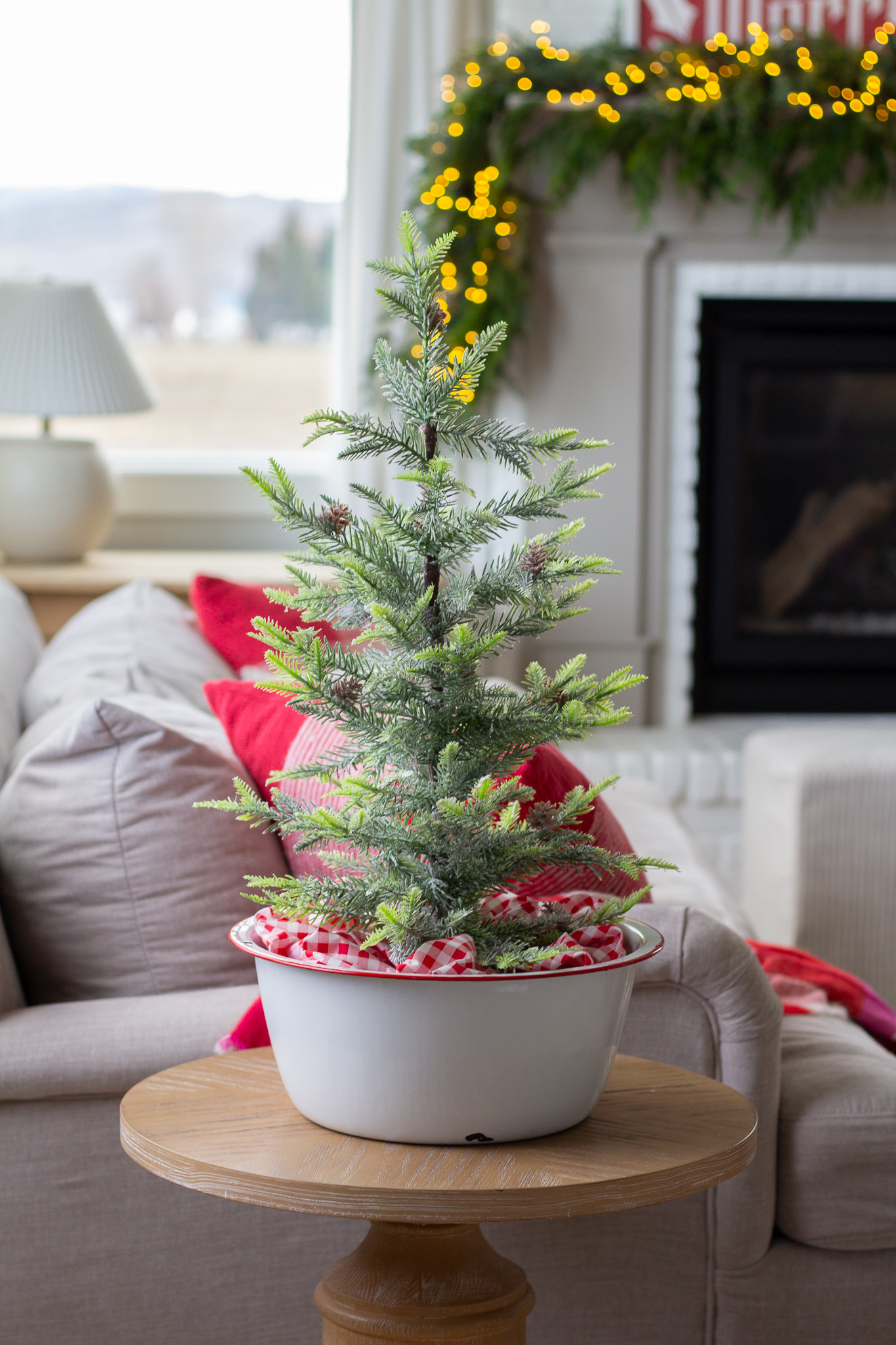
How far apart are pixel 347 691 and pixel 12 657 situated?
1189mm

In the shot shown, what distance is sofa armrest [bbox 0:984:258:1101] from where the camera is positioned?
3.43 ft

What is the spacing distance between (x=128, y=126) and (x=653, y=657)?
1896 millimetres

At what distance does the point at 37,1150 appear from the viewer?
105 centimetres

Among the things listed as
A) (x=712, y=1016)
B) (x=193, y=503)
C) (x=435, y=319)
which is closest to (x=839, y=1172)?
(x=712, y=1016)

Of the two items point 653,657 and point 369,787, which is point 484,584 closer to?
point 369,787

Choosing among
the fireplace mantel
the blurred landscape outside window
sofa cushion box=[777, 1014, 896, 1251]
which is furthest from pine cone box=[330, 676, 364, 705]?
the blurred landscape outside window

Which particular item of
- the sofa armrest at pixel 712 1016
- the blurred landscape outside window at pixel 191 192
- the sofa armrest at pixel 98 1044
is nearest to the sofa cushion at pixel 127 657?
the sofa armrest at pixel 98 1044

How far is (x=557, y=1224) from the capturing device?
3.61ft

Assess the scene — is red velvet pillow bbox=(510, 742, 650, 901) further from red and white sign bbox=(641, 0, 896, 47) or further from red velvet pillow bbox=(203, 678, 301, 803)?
red and white sign bbox=(641, 0, 896, 47)

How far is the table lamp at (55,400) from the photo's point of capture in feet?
9.09

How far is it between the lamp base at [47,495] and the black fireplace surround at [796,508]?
1439 millimetres

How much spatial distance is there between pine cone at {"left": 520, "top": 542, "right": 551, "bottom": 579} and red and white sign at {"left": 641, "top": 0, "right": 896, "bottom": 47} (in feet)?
8.65

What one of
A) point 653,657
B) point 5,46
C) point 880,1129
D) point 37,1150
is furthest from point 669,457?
point 37,1150

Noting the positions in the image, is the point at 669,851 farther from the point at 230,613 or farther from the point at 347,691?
the point at 347,691
